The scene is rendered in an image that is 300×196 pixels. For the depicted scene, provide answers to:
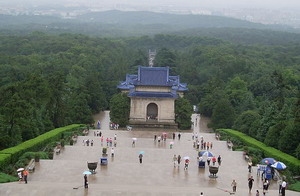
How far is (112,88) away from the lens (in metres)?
86.1

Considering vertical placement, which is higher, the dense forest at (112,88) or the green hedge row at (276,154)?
the dense forest at (112,88)

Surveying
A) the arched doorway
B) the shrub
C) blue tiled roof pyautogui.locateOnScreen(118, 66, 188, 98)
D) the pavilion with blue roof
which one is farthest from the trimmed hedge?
the arched doorway

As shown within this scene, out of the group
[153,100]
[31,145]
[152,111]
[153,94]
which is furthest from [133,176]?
[152,111]

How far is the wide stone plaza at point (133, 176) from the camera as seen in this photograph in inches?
1209

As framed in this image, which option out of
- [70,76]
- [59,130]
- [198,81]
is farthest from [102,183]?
[198,81]

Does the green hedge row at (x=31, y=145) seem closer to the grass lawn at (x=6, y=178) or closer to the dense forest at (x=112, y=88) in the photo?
the dense forest at (x=112, y=88)

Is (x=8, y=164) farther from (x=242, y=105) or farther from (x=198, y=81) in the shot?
(x=198, y=81)

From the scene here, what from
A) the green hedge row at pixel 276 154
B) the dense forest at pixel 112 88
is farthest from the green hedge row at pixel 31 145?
the green hedge row at pixel 276 154

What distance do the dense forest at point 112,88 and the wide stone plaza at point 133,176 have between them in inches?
197

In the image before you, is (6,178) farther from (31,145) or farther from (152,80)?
(152,80)

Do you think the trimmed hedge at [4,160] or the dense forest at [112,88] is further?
the dense forest at [112,88]

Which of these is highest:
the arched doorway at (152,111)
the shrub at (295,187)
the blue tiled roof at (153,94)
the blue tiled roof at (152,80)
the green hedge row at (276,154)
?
the blue tiled roof at (152,80)

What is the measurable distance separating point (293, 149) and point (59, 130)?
21454 mm

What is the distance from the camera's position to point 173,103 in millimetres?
63875
